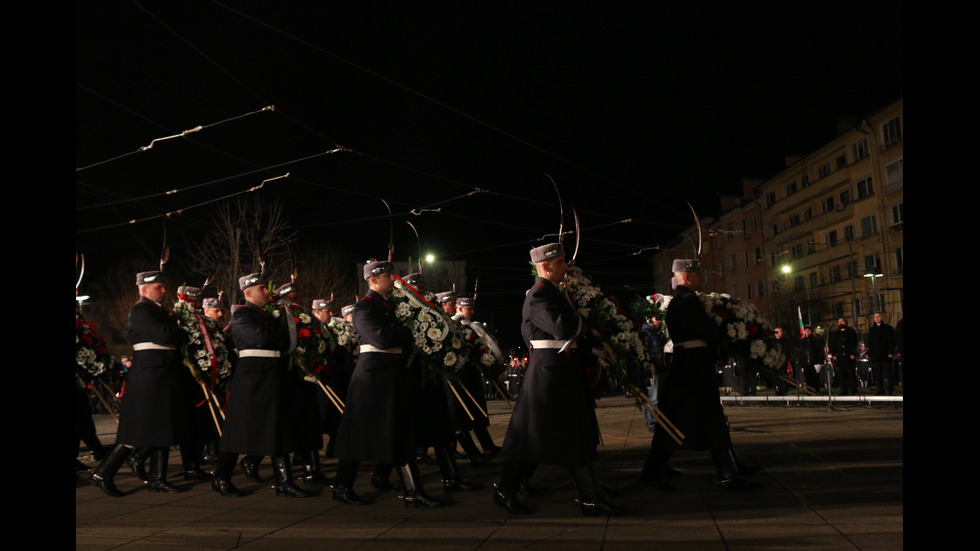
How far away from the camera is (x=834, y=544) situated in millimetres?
4832

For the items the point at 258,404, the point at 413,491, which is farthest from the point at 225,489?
the point at 413,491

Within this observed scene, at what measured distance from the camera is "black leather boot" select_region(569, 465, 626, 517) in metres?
6.09

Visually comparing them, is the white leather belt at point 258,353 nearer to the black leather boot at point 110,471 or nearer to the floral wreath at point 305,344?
the floral wreath at point 305,344

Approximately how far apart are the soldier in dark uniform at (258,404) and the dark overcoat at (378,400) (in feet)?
2.80

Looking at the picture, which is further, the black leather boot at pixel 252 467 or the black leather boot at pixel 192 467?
the black leather boot at pixel 192 467

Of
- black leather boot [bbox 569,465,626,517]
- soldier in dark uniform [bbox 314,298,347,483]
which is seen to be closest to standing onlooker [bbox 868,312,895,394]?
soldier in dark uniform [bbox 314,298,347,483]

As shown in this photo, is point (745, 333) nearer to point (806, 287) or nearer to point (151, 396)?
point (151, 396)

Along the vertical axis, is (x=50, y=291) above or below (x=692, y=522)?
above

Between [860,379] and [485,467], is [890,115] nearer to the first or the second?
[860,379]

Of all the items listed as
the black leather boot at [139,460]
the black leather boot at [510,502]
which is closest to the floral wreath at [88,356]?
the black leather boot at [139,460]

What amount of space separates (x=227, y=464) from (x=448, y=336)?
2.40 metres

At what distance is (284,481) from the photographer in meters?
7.62

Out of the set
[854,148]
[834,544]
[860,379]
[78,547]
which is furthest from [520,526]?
[854,148]

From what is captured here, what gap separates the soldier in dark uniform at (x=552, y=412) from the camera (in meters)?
6.23
